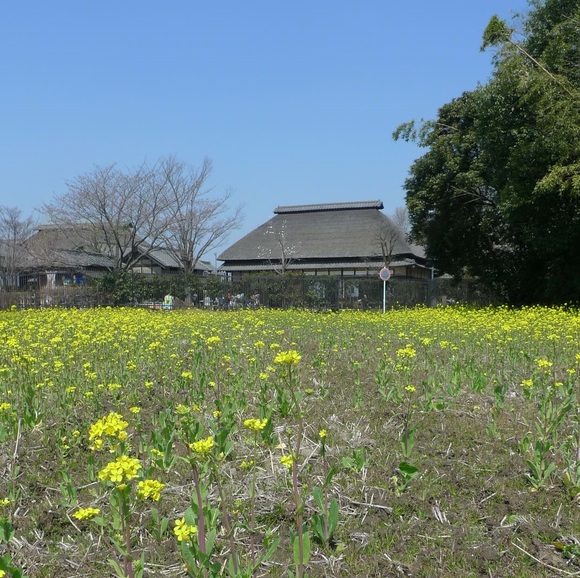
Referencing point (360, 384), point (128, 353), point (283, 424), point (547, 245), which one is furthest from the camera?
point (547, 245)

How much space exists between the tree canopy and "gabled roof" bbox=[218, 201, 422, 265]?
33.5 feet

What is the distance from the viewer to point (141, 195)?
28.4m

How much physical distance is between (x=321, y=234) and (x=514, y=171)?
70.2 feet

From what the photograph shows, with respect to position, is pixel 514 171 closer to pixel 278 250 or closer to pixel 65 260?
pixel 278 250

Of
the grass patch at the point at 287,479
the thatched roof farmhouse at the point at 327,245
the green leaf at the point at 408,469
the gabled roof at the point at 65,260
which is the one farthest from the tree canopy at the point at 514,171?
the gabled roof at the point at 65,260

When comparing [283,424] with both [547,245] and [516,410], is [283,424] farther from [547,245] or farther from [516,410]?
[547,245]

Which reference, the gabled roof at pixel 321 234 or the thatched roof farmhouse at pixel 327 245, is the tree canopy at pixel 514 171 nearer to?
the thatched roof farmhouse at pixel 327 245

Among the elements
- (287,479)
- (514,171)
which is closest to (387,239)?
(514,171)

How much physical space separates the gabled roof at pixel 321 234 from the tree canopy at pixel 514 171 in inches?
402

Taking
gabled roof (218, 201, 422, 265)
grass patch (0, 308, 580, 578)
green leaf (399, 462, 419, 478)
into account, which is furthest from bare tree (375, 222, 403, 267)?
green leaf (399, 462, 419, 478)

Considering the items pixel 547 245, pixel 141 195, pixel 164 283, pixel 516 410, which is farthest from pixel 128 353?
pixel 141 195

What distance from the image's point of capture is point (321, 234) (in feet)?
123

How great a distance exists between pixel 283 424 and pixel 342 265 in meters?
30.6

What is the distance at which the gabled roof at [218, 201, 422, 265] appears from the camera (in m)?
34.9
